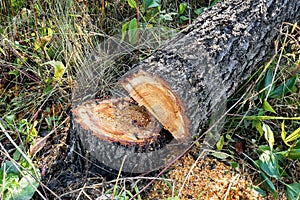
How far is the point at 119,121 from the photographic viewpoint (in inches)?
58.9

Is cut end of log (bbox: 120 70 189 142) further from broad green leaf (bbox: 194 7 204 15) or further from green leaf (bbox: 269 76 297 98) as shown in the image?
broad green leaf (bbox: 194 7 204 15)

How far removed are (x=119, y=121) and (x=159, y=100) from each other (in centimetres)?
18

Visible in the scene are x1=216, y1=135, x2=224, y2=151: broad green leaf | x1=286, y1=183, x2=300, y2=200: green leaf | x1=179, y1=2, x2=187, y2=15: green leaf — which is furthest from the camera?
→ x1=179, y1=2, x2=187, y2=15: green leaf

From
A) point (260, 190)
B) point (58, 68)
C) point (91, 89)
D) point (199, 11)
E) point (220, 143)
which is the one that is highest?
point (199, 11)

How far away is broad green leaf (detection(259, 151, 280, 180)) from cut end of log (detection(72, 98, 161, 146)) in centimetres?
47

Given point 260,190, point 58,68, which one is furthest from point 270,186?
point 58,68

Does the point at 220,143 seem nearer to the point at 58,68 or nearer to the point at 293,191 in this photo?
the point at 293,191

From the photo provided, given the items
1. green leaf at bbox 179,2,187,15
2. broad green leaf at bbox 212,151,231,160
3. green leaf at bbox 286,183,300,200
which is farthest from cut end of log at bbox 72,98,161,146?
green leaf at bbox 179,2,187,15

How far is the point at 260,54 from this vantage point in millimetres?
1798

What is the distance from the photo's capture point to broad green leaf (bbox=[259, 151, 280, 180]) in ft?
5.24

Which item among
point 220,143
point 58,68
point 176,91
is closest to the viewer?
point 176,91

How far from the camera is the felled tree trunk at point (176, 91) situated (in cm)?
144

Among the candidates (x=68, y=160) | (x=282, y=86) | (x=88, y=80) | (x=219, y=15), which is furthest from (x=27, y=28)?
(x=282, y=86)

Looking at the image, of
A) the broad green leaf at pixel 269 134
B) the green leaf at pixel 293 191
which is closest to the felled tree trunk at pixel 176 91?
the broad green leaf at pixel 269 134
